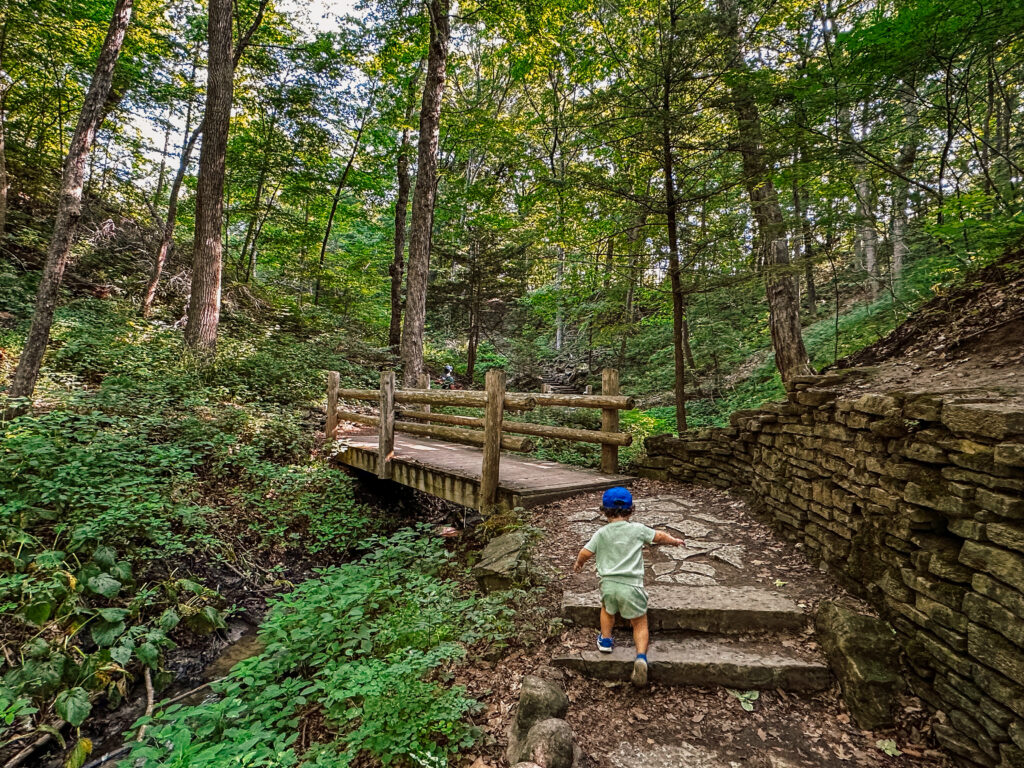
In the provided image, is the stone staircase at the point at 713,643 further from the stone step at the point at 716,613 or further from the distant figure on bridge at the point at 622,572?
the distant figure on bridge at the point at 622,572

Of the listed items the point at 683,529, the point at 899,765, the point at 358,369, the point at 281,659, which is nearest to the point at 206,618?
the point at 281,659

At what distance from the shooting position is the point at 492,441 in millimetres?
5156

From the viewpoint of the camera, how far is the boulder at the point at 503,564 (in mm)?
3697

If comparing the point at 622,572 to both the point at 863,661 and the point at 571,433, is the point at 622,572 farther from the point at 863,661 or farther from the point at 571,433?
the point at 571,433

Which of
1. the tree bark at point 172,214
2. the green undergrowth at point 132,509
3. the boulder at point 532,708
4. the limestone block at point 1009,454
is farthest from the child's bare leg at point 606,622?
the tree bark at point 172,214

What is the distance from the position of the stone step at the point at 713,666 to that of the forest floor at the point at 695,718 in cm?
5

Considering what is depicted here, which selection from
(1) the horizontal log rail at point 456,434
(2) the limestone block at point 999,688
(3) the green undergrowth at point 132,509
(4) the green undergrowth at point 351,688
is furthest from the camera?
(1) the horizontal log rail at point 456,434

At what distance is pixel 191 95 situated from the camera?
496 inches

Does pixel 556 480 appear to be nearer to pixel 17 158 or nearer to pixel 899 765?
pixel 899 765

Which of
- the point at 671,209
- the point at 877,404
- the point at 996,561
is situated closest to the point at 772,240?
the point at 671,209

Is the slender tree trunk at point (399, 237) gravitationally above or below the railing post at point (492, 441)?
above

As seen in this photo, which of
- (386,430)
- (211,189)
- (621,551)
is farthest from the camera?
(211,189)

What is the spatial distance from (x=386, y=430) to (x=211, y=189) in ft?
Result: 21.2

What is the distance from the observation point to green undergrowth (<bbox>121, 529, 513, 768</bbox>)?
232cm
